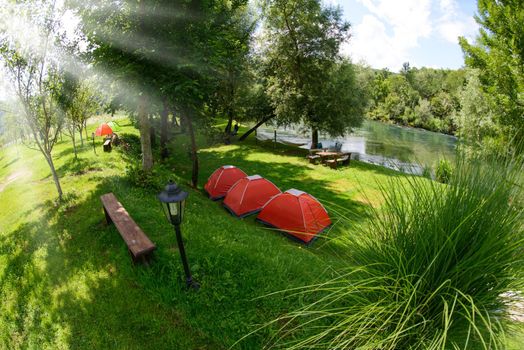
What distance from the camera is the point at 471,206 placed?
2154 mm

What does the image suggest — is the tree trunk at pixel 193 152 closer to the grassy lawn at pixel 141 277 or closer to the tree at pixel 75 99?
the grassy lawn at pixel 141 277

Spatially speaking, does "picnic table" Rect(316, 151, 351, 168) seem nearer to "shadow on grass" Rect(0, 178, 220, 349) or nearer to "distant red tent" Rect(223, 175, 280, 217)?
"distant red tent" Rect(223, 175, 280, 217)

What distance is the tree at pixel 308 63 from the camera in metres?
22.2

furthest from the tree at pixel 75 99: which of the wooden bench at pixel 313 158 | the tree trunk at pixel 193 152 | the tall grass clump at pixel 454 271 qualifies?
the wooden bench at pixel 313 158

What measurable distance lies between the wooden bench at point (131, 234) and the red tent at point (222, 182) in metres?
6.32

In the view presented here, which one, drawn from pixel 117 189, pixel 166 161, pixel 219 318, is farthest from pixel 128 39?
pixel 219 318

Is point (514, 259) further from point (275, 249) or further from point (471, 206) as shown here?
point (275, 249)

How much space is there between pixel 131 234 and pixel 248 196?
6373mm

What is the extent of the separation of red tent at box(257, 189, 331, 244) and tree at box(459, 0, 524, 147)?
5975 millimetres

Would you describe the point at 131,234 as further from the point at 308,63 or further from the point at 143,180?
the point at 308,63

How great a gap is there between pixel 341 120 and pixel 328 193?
9672 mm

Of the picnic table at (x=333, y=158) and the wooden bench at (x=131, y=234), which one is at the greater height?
the wooden bench at (x=131, y=234)

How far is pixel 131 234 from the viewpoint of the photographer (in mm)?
6125

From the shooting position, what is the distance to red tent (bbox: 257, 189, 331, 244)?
10141mm
